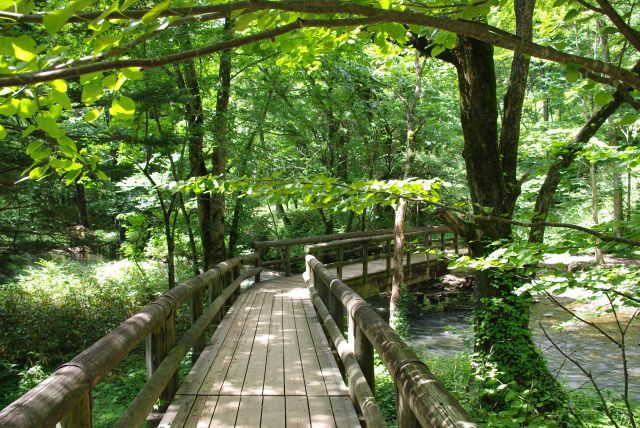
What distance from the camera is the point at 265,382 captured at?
160 inches

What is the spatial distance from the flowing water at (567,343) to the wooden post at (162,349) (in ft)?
17.6

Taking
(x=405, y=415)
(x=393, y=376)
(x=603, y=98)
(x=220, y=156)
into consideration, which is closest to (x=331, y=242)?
(x=220, y=156)

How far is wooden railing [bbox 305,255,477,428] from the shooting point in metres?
1.67

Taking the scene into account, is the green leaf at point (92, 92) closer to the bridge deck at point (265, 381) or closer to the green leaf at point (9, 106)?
the green leaf at point (9, 106)

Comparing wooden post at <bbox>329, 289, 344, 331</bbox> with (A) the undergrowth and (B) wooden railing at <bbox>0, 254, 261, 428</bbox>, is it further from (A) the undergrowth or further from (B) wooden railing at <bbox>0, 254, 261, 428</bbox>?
(A) the undergrowth

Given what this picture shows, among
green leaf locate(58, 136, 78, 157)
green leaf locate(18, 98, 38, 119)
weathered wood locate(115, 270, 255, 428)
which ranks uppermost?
green leaf locate(18, 98, 38, 119)

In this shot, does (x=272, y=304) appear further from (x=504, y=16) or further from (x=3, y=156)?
(x=504, y=16)

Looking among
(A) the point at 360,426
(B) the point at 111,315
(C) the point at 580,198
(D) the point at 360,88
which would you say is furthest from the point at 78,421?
(C) the point at 580,198

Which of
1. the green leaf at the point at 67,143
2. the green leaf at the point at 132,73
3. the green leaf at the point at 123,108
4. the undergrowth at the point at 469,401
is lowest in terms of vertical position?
the undergrowth at the point at 469,401

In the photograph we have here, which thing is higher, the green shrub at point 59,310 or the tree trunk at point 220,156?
the tree trunk at point 220,156

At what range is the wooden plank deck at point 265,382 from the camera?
332cm

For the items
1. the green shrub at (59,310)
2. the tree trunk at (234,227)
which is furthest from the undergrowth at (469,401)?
the tree trunk at (234,227)

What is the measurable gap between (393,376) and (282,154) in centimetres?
1514

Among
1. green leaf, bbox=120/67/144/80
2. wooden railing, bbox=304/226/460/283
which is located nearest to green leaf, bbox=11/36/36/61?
green leaf, bbox=120/67/144/80
